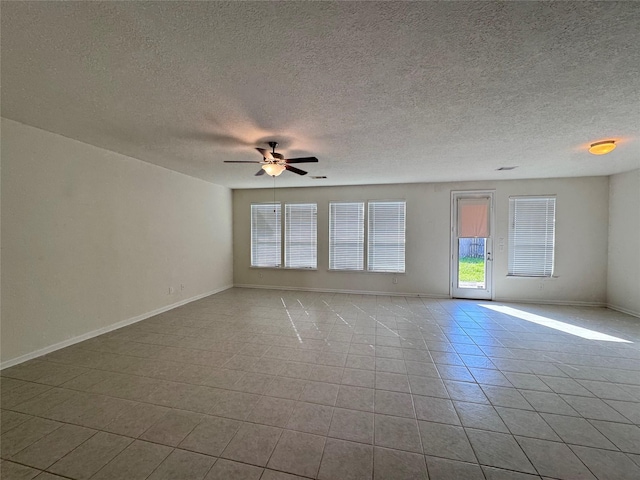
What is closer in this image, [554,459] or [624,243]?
[554,459]

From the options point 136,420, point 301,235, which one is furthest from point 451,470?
point 301,235

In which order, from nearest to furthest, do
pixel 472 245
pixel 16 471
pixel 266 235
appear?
pixel 16 471 < pixel 472 245 < pixel 266 235

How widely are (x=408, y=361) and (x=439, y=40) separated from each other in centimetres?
293

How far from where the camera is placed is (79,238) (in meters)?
3.35

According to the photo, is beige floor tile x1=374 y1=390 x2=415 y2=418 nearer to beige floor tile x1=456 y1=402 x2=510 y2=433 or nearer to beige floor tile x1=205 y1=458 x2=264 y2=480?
beige floor tile x1=456 y1=402 x2=510 y2=433

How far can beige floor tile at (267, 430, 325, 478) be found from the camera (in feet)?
5.23

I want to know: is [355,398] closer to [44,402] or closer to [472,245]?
[44,402]

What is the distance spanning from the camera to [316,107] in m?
2.36

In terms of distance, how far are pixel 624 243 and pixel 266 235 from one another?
722 cm

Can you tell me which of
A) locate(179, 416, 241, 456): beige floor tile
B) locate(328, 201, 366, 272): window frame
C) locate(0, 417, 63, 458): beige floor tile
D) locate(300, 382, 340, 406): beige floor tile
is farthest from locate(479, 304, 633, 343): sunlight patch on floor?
locate(0, 417, 63, 458): beige floor tile

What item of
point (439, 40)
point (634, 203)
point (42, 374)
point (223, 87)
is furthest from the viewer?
point (634, 203)

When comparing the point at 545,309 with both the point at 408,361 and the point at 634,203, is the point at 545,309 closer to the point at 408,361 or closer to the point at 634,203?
the point at 634,203

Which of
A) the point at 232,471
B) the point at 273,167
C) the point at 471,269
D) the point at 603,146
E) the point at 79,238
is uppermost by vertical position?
the point at 603,146

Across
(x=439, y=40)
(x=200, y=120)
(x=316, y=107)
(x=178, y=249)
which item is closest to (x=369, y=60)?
(x=439, y=40)
